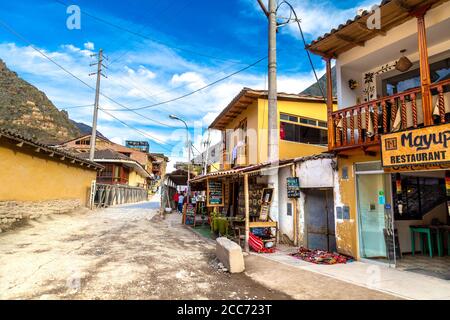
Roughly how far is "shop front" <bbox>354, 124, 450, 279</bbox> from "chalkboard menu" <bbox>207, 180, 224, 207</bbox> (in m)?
7.04

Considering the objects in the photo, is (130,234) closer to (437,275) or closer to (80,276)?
(80,276)

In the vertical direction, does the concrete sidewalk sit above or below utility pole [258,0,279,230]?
below

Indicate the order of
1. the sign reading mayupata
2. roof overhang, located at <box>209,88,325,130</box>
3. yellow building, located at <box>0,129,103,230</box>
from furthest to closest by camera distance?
roof overhang, located at <box>209,88,325,130</box>
yellow building, located at <box>0,129,103,230</box>
the sign reading mayupata

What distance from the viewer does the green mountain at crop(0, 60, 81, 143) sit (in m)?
45.0

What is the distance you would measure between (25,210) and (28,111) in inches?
1725

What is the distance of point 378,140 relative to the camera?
6.72m

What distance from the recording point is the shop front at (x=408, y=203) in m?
5.77

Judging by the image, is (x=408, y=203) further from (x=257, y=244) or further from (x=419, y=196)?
(x=257, y=244)

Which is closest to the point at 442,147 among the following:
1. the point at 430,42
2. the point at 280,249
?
the point at 430,42

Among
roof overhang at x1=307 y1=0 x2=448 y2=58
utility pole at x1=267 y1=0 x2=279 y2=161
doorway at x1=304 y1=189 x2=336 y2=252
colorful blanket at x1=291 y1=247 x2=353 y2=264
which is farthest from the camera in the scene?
utility pole at x1=267 y1=0 x2=279 y2=161

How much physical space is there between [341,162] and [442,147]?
9.98 ft

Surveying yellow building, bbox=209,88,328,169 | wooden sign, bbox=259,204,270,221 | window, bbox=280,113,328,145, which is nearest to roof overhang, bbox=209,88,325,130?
yellow building, bbox=209,88,328,169

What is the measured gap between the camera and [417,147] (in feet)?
19.1

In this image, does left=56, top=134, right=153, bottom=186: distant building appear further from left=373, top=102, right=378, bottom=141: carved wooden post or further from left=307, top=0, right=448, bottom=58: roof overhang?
left=373, top=102, right=378, bottom=141: carved wooden post
